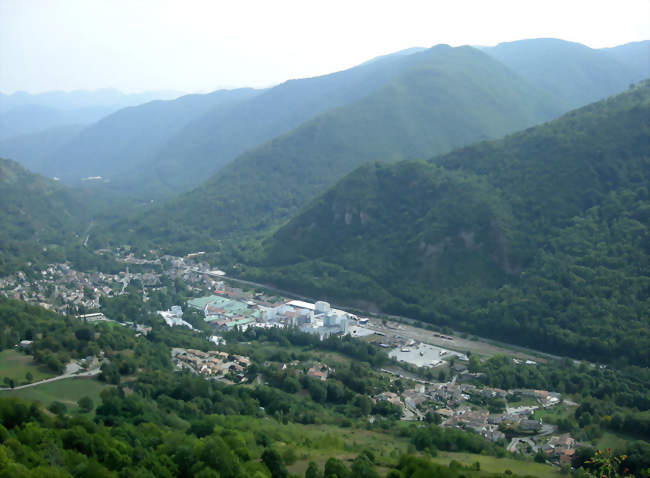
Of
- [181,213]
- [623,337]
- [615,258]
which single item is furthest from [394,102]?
[623,337]

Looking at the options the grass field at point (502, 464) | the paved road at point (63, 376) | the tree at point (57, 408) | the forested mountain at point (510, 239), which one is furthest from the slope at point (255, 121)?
the grass field at point (502, 464)

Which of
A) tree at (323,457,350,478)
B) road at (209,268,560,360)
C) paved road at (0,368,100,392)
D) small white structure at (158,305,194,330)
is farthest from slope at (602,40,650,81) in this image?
tree at (323,457,350,478)

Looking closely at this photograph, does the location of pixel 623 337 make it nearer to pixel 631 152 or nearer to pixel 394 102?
pixel 631 152

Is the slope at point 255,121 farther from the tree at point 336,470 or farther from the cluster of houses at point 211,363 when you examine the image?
the tree at point 336,470

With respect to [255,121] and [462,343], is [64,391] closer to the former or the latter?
[462,343]

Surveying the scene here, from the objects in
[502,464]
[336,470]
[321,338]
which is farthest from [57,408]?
[321,338]

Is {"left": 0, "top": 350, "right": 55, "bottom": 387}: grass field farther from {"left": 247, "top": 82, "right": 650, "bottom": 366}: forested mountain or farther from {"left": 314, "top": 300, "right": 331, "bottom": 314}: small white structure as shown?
{"left": 247, "top": 82, "right": 650, "bottom": 366}: forested mountain

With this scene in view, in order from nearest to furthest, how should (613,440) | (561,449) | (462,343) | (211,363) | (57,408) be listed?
1. (57,408)
2. (561,449)
3. (613,440)
4. (211,363)
5. (462,343)
